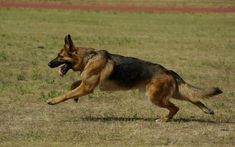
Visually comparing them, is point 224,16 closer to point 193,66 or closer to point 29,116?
point 193,66

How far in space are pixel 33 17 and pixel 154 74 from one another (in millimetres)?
26603

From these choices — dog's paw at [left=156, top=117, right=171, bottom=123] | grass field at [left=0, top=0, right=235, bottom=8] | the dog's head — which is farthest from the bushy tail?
grass field at [left=0, top=0, right=235, bottom=8]

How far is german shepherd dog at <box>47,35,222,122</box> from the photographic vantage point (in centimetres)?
1016

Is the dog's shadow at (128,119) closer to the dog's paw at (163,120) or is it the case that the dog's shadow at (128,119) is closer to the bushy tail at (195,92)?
the dog's paw at (163,120)

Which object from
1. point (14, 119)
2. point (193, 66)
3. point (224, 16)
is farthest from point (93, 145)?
point (224, 16)

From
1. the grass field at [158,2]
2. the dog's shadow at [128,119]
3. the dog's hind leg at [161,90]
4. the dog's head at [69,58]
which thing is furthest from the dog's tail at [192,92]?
the grass field at [158,2]

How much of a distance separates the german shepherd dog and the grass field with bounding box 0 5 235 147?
1.37 feet

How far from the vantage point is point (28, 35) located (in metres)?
25.9

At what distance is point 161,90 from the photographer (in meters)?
10.2

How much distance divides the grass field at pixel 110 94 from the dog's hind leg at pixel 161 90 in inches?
13.9

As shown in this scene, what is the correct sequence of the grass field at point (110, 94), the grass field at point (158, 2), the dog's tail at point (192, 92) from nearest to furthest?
the grass field at point (110, 94) → the dog's tail at point (192, 92) → the grass field at point (158, 2)

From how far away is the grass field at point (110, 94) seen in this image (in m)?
9.09

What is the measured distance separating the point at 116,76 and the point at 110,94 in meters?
2.59

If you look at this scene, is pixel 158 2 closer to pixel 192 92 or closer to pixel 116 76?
pixel 192 92
